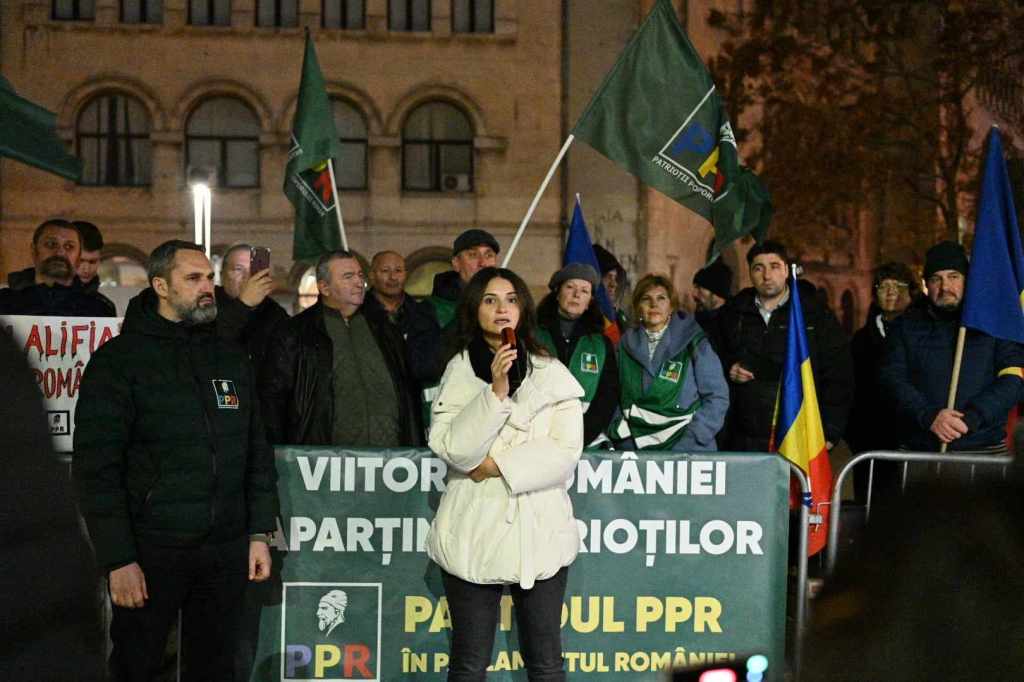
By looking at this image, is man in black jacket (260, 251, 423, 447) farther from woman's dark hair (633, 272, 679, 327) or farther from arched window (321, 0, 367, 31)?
arched window (321, 0, 367, 31)

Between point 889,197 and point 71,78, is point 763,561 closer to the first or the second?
point 71,78

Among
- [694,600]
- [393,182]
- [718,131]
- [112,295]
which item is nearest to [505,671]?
[694,600]

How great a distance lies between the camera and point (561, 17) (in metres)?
29.4

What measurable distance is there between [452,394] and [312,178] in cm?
491

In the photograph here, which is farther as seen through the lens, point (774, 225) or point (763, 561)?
point (774, 225)

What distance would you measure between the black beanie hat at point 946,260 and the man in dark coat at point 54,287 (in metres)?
4.95

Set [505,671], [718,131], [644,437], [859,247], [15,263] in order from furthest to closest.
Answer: [859,247]
[15,263]
[718,131]
[644,437]
[505,671]

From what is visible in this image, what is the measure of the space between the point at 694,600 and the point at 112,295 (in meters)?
9.65

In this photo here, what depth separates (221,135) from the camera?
29.0 metres

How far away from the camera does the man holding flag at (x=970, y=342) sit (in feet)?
23.8

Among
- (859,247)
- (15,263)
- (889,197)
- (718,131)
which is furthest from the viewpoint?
(859,247)

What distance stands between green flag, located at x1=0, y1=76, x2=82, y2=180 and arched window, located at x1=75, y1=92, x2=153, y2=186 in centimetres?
2237

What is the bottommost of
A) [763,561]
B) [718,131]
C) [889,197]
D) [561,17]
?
[763,561]

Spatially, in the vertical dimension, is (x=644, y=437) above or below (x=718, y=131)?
below
